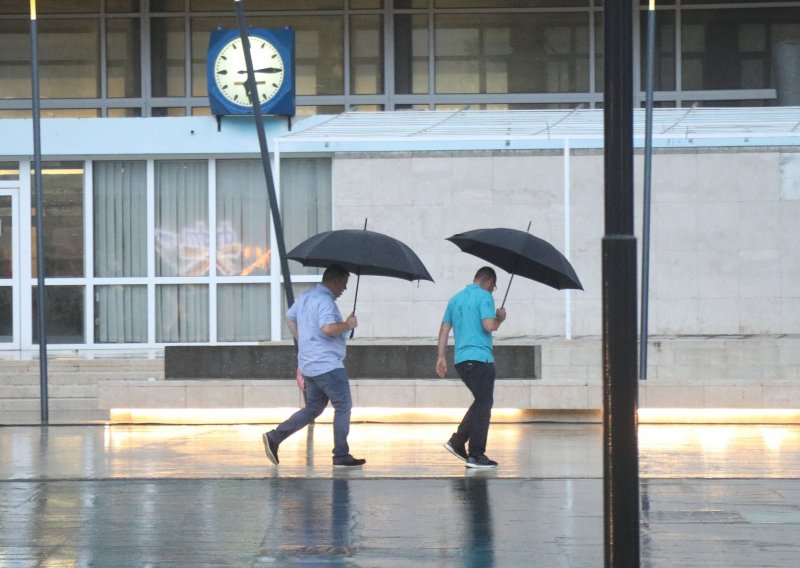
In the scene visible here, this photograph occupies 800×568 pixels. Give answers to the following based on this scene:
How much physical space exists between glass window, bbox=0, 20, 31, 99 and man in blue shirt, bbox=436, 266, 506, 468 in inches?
630

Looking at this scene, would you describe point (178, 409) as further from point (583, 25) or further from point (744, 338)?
point (583, 25)

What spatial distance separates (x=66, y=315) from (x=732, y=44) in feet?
42.1

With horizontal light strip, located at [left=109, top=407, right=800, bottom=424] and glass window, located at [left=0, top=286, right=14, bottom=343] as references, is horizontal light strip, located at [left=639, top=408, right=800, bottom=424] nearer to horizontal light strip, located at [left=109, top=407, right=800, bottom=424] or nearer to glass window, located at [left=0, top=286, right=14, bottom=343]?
horizontal light strip, located at [left=109, top=407, right=800, bottom=424]

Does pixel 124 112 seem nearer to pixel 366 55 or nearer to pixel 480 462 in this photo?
pixel 366 55

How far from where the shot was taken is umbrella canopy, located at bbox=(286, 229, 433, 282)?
36.1 ft

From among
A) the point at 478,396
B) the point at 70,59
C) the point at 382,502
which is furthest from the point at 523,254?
the point at 70,59

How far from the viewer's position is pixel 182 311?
22734mm

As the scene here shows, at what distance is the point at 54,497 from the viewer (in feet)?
32.6

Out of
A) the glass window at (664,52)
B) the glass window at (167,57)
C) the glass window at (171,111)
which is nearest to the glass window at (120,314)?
the glass window at (171,111)

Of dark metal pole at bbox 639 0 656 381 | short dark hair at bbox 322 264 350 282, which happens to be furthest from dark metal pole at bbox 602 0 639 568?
dark metal pole at bbox 639 0 656 381

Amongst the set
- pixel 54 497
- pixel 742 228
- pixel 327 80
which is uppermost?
pixel 327 80

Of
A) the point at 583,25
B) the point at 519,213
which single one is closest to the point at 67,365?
the point at 519,213

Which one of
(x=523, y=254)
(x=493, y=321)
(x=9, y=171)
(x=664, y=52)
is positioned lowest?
(x=493, y=321)

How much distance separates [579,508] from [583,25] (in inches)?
678
